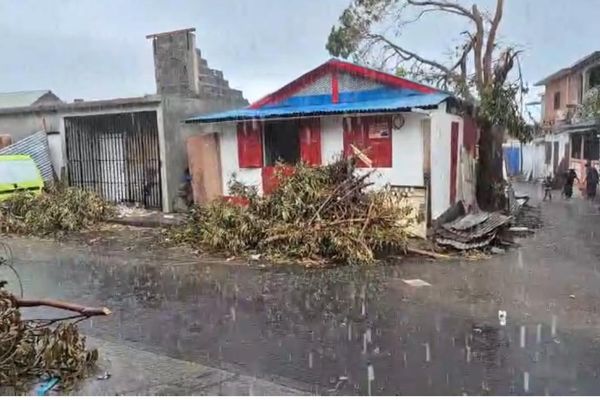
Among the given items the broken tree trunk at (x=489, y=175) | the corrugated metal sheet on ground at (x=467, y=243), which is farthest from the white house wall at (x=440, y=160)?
the broken tree trunk at (x=489, y=175)

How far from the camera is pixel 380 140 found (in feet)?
39.7

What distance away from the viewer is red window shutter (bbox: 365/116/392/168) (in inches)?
471

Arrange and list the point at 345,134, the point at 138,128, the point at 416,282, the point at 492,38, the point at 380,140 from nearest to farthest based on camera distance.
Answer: the point at 416,282 → the point at 380,140 → the point at 345,134 → the point at 138,128 → the point at 492,38

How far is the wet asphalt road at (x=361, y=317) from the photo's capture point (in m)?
4.73

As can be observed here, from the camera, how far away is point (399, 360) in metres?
5.02

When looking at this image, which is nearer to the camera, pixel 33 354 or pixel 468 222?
pixel 33 354

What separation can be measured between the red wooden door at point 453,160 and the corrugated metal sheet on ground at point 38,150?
1084 cm

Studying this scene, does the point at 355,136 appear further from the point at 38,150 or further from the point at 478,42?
the point at 38,150

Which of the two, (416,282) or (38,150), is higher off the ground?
(38,150)

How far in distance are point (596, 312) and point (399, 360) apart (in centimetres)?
294

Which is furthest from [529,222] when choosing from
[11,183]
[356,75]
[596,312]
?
[11,183]

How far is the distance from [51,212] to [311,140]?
6.01m

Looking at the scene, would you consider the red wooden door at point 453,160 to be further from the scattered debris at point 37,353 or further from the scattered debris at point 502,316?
the scattered debris at point 37,353

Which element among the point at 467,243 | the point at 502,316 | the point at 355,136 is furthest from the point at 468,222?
the point at 502,316
